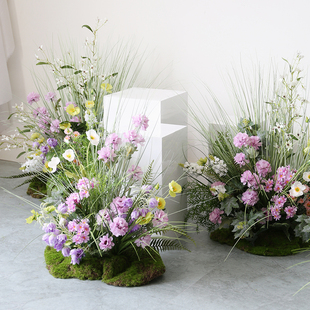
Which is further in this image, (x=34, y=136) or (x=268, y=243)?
(x=34, y=136)

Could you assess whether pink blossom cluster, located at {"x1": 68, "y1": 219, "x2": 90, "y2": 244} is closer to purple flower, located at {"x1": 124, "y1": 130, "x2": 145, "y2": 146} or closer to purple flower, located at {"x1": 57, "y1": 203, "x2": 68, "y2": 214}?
purple flower, located at {"x1": 57, "y1": 203, "x2": 68, "y2": 214}

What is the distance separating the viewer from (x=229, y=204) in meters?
2.23

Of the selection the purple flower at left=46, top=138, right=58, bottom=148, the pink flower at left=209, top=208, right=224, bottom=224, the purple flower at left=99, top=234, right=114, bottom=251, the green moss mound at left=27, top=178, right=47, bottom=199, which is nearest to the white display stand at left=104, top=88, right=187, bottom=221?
the pink flower at left=209, top=208, right=224, bottom=224

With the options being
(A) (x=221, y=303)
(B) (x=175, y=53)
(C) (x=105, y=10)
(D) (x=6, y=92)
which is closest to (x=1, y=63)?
(D) (x=6, y=92)

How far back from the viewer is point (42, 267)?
208 cm

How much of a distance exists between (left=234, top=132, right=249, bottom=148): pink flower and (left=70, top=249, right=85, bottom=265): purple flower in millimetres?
981

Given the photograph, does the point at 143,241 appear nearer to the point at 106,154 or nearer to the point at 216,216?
the point at 106,154

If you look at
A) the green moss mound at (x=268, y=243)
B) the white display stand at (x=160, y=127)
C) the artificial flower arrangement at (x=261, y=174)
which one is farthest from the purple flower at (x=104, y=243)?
the green moss mound at (x=268, y=243)

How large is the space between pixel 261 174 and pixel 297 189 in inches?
7.8

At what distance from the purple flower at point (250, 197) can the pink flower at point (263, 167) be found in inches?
4.2

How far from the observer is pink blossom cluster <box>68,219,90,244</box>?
1.86 m

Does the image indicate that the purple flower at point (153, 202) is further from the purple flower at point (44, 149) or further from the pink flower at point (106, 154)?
the purple flower at point (44, 149)

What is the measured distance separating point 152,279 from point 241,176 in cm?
75

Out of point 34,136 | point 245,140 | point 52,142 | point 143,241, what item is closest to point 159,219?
point 143,241
